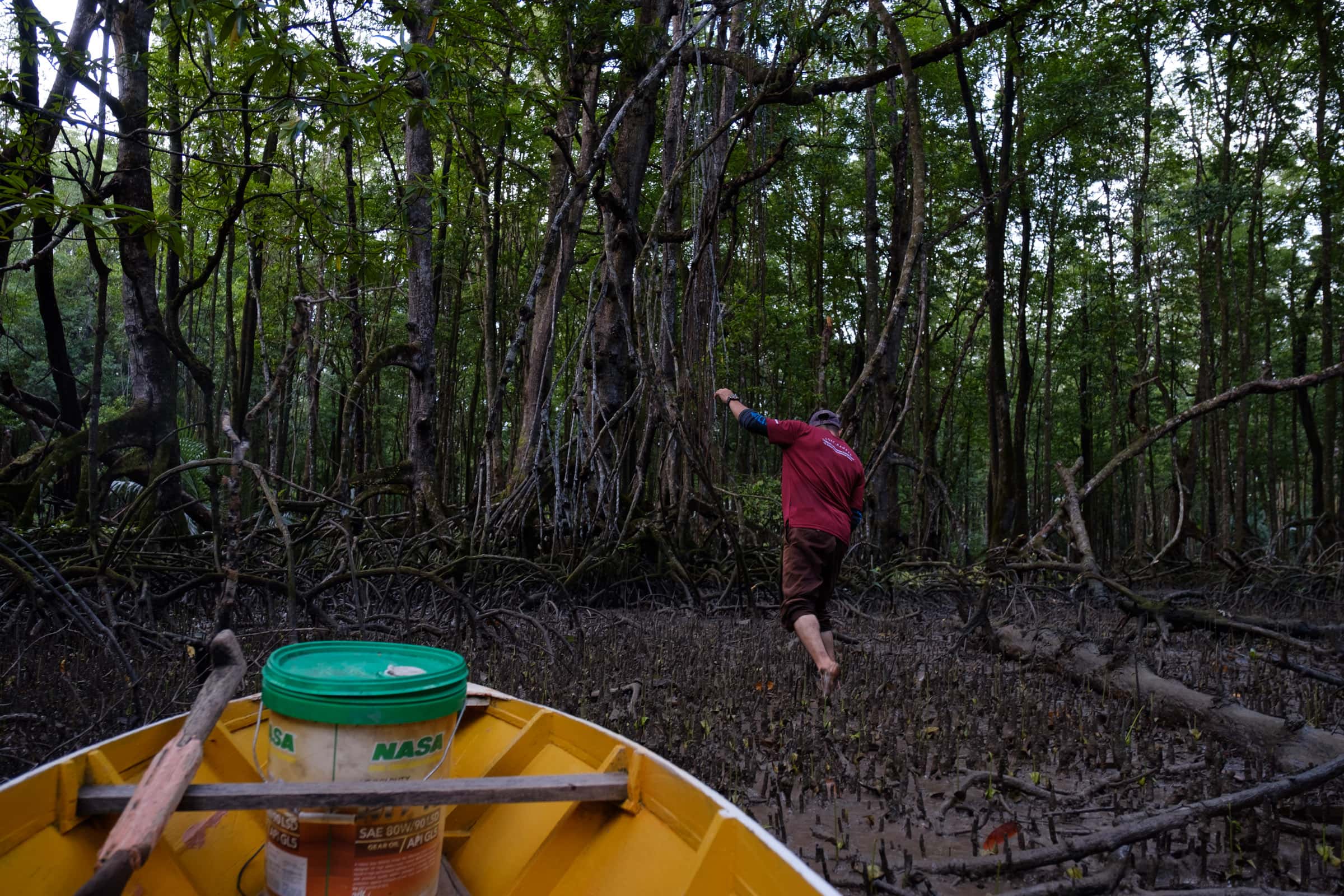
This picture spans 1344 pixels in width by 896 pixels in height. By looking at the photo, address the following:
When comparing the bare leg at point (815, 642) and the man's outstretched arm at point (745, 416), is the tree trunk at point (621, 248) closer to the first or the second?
the man's outstretched arm at point (745, 416)

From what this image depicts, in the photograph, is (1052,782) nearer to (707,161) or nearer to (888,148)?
(707,161)

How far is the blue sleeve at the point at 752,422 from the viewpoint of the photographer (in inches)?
197

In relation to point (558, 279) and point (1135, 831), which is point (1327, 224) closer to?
point (558, 279)

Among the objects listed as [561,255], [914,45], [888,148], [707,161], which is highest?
[914,45]

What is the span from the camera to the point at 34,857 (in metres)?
1.56

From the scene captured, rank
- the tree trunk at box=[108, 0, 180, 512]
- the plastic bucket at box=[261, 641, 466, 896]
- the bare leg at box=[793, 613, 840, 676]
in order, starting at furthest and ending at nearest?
1. the tree trunk at box=[108, 0, 180, 512]
2. the bare leg at box=[793, 613, 840, 676]
3. the plastic bucket at box=[261, 641, 466, 896]

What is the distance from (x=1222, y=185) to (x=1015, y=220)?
6.73 meters

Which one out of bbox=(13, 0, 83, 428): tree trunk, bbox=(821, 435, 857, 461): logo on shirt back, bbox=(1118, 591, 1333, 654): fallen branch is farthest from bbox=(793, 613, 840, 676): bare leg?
bbox=(13, 0, 83, 428): tree trunk

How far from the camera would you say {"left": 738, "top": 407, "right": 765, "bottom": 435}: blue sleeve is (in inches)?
197

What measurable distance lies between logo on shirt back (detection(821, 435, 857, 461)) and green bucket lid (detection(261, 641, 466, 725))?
3560 mm

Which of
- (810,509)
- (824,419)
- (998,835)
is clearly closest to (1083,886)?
(998,835)

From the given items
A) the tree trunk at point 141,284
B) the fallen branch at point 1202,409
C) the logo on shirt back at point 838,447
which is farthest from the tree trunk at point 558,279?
the fallen branch at point 1202,409

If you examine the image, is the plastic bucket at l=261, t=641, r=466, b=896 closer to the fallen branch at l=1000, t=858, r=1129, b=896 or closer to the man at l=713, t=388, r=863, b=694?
the fallen branch at l=1000, t=858, r=1129, b=896

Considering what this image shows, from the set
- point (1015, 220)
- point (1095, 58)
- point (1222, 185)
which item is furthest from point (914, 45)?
point (1222, 185)
